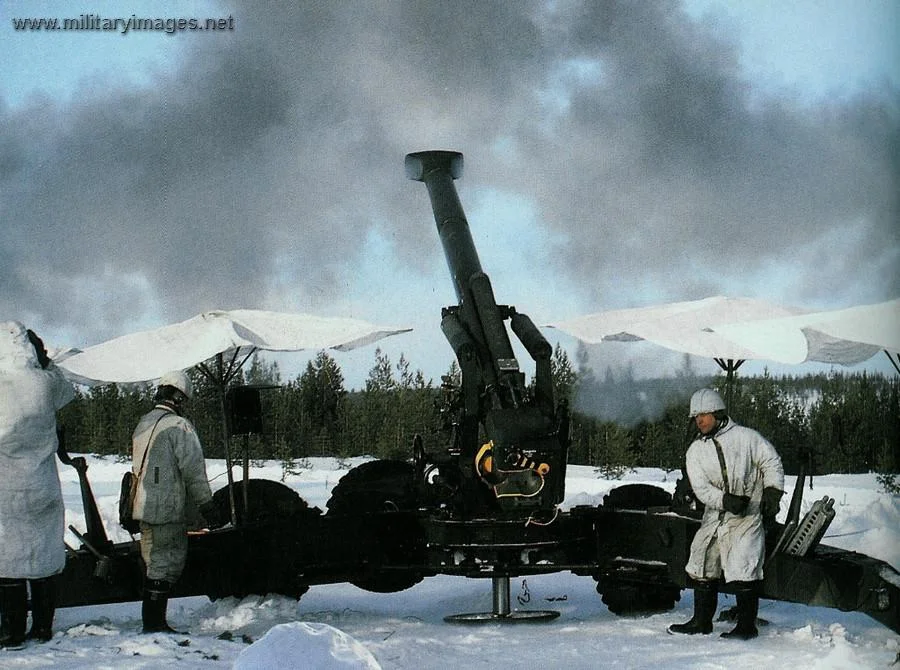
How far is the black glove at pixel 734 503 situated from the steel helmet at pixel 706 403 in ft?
1.92

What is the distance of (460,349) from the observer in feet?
31.3

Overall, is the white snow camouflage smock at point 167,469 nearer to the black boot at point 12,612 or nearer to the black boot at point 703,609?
the black boot at point 12,612

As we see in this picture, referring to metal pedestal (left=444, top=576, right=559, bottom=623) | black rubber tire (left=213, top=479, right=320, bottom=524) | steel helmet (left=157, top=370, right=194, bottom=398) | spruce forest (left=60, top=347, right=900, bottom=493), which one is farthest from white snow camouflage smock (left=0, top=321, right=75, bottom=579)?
spruce forest (left=60, top=347, right=900, bottom=493)

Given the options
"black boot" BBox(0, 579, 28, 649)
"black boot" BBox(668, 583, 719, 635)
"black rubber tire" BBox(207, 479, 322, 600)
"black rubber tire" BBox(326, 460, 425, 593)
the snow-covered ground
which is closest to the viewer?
the snow-covered ground

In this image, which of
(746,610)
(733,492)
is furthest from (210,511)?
(746,610)

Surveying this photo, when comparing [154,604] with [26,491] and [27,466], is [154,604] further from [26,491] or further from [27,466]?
[27,466]

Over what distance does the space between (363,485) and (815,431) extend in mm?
16036

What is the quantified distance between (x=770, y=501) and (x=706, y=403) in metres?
0.77

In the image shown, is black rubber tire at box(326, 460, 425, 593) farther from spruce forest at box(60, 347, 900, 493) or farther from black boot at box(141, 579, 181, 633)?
spruce forest at box(60, 347, 900, 493)

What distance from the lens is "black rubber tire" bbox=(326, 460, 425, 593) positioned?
9.85m

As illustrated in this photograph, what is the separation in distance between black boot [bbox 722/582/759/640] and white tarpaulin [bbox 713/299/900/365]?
2.53 meters

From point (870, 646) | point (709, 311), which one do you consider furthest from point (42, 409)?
point (709, 311)

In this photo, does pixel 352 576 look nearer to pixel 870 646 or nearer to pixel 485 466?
pixel 485 466

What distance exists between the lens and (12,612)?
743 cm
